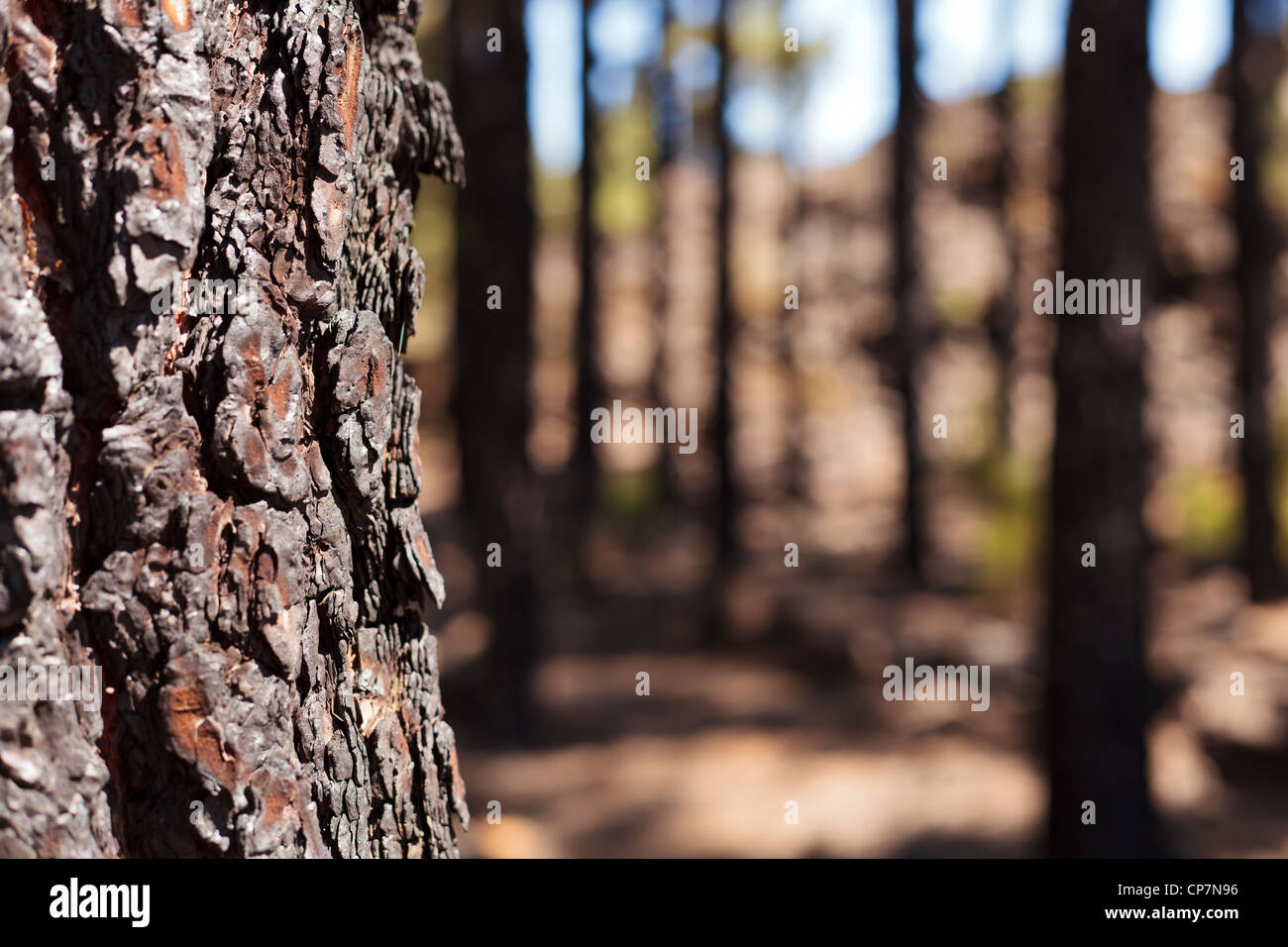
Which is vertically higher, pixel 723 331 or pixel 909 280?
pixel 909 280

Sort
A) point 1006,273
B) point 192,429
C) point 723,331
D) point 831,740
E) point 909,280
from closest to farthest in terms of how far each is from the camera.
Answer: point 192,429
point 831,740
point 909,280
point 723,331
point 1006,273

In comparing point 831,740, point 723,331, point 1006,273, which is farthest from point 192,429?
point 1006,273

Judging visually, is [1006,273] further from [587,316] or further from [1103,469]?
[1103,469]

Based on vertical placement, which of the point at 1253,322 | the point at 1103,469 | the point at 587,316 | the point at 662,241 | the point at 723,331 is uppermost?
the point at 662,241

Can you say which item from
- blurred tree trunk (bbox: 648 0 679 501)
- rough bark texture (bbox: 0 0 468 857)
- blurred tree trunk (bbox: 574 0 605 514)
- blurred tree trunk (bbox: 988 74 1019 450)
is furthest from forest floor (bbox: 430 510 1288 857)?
blurred tree trunk (bbox: 648 0 679 501)

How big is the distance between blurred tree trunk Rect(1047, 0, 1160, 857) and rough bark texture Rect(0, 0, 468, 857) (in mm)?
4290

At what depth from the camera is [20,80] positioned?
4.13 feet

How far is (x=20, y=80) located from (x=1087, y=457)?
15.8 ft

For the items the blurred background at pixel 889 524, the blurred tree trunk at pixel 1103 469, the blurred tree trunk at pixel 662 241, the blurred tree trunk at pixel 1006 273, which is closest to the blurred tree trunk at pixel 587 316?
the blurred background at pixel 889 524

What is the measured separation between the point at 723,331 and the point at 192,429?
1183cm

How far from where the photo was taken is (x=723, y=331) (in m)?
12.9

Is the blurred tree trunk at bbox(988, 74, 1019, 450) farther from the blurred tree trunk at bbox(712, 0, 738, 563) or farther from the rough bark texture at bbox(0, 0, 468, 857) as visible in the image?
the rough bark texture at bbox(0, 0, 468, 857)
